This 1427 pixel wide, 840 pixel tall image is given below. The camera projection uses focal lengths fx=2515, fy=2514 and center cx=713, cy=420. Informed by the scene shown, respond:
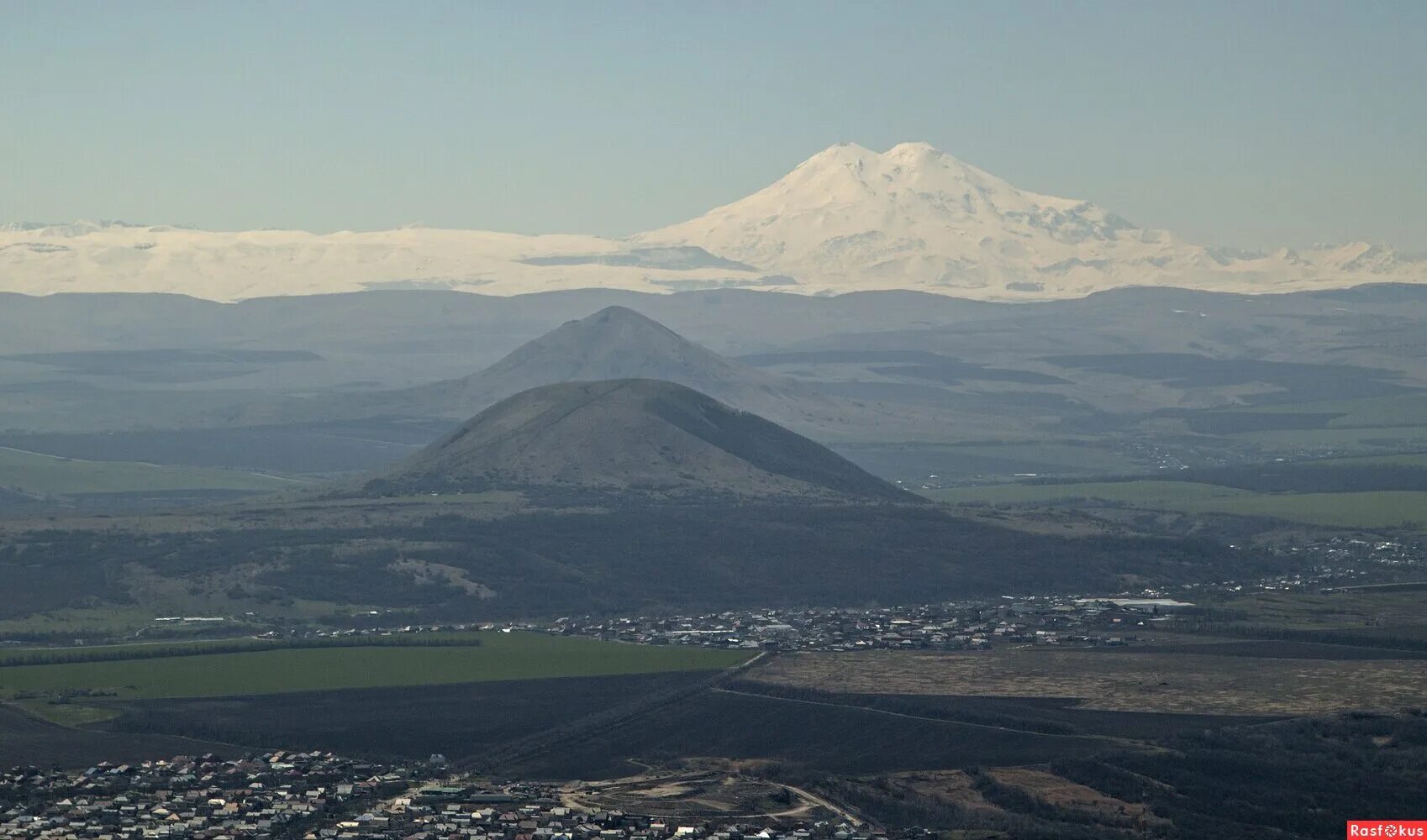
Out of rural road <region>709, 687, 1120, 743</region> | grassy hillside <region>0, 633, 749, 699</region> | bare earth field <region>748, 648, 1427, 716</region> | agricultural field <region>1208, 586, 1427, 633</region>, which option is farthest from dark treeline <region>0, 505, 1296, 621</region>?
rural road <region>709, 687, 1120, 743</region>

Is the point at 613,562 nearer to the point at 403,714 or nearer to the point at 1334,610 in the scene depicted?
the point at 1334,610

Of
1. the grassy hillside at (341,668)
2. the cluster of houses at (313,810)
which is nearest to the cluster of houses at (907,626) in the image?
the grassy hillside at (341,668)

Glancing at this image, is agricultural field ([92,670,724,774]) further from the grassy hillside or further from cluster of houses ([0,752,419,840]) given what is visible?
cluster of houses ([0,752,419,840])

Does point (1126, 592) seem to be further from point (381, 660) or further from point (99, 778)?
point (99, 778)

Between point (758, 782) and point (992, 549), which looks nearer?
point (758, 782)

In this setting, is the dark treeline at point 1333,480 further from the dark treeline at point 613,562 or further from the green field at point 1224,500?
the dark treeline at point 613,562

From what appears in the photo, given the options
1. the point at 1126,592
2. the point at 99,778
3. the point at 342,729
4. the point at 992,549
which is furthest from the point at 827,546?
the point at 99,778
